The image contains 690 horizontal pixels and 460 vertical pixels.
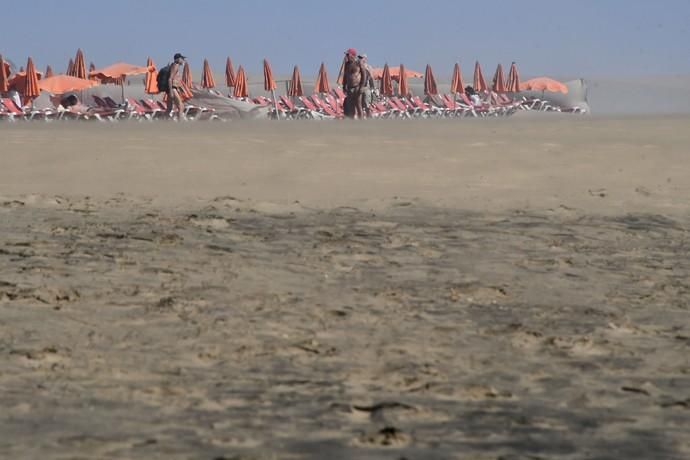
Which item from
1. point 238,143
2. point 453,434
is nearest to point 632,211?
point 238,143

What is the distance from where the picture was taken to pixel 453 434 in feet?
11.1

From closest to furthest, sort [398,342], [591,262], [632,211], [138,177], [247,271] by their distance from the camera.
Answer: [398,342] < [247,271] < [591,262] < [632,211] < [138,177]

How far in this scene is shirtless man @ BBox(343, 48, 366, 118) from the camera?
68.5ft

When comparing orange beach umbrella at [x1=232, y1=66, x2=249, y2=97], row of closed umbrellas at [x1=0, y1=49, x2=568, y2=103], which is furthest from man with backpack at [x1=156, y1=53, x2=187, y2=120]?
orange beach umbrella at [x1=232, y1=66, x2=249, y2=97]

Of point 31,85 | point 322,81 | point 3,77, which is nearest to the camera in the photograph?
point 3,77

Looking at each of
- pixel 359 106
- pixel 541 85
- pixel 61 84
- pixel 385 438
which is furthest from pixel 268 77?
pixel 385 438

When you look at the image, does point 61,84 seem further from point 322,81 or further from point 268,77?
point 322,81

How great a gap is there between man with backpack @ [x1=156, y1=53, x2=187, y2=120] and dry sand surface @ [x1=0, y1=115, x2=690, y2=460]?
9445 mm

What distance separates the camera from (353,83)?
21375 mm

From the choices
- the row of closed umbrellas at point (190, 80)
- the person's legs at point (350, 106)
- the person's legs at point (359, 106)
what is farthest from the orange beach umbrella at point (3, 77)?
the person's legs at point (359, 106)

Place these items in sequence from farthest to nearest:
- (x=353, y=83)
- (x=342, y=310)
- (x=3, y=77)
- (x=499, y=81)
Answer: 1. (x=499, y=81)
2. (x=3, y=77)
3. (x=353, y=83)
4. (x=342, y=310)

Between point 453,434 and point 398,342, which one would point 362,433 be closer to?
point 453,434

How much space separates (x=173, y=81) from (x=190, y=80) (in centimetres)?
975

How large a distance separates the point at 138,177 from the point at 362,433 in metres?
7.03
